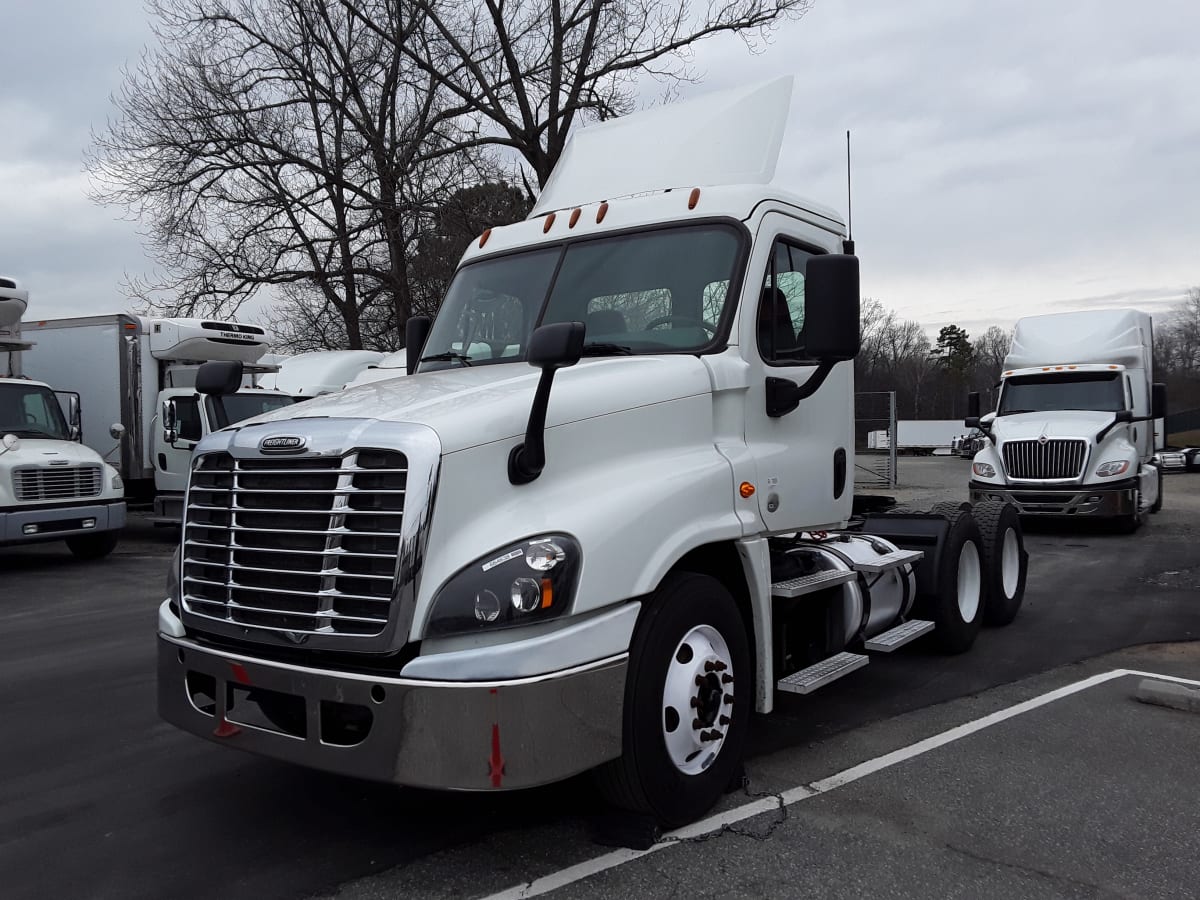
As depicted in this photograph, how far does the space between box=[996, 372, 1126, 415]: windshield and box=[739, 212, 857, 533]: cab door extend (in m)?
12.4

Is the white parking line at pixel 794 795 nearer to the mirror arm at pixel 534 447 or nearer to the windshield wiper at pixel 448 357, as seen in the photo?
the mirror arm at pixel 534 447

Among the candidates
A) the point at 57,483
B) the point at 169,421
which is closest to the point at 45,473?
the point at 57,483

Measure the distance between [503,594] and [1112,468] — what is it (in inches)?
553

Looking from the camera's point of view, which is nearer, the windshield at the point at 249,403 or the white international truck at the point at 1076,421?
the white international truck at the point at 1076,421

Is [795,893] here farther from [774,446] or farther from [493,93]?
[493,93]

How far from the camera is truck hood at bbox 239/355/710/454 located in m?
3.59

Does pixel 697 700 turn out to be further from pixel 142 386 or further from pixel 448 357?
pixel 142 386

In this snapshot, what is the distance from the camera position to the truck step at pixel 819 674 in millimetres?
4566

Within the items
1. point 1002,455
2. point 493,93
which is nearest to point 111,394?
point 493,93

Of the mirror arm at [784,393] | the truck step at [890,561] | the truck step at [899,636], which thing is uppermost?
the mirror arm at [784,393]

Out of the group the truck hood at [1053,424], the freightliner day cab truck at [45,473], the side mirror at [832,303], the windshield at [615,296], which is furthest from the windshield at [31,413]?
the truck hood at [1053,424]

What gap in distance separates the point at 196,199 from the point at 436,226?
6.57 metres

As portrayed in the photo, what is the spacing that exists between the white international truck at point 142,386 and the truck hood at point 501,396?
38.9ft

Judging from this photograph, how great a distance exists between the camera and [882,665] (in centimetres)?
691
